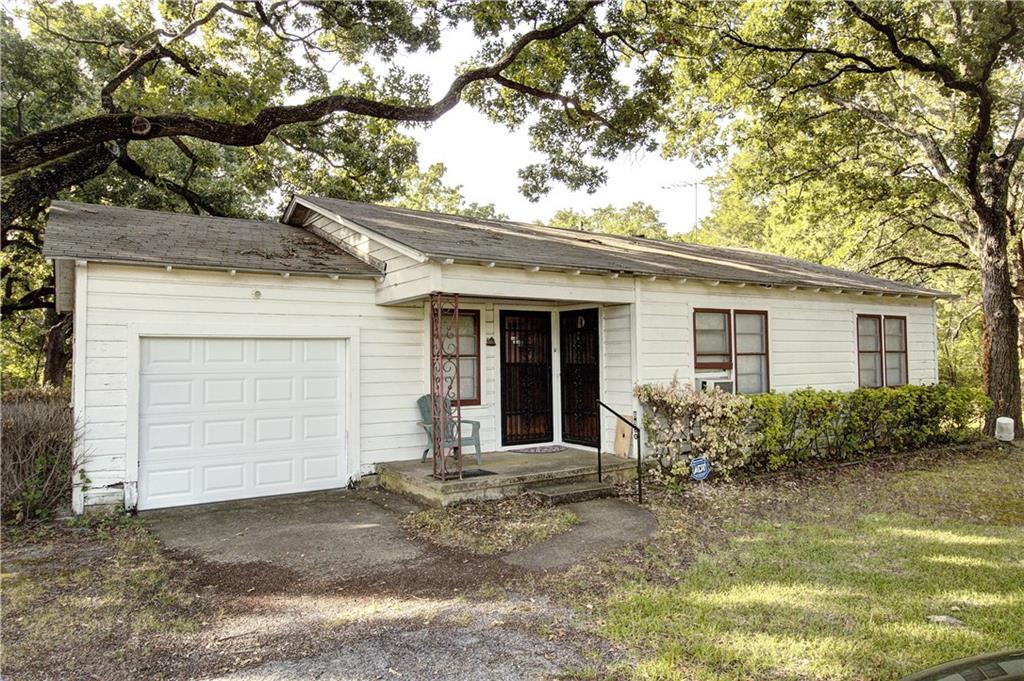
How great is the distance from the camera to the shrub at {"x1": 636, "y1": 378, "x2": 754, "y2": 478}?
8.49m

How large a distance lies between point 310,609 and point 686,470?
5.55 metres

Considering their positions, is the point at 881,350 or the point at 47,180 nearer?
the point at 881,350

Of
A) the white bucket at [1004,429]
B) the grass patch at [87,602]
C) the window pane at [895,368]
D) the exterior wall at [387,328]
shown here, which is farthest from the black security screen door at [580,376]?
the white bucket at [1004,429]

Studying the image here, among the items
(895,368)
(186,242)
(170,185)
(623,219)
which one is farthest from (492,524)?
(623,219)

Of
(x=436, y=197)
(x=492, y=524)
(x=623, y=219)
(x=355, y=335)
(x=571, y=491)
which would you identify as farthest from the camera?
(x=623, y=219)

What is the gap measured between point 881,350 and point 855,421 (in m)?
2.49

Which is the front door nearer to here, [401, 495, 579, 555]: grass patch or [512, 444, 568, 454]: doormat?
[512, 444, 568, 454]: doormat

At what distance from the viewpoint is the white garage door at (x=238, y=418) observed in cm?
727

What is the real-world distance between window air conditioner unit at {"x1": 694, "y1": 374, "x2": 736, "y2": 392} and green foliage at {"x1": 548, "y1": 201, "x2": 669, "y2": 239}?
36001 mm

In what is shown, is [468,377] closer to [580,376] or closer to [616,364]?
[580,376]

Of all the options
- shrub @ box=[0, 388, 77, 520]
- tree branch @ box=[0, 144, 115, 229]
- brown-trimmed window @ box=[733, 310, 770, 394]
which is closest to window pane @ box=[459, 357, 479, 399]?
brown-trimmed window @ box=[733, 310, 770, 394]

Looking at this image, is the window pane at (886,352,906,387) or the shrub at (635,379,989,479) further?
the window pane at (886,352,906,387)

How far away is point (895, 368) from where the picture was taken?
1212 centimetres

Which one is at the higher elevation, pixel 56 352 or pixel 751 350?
pixel 56 352
